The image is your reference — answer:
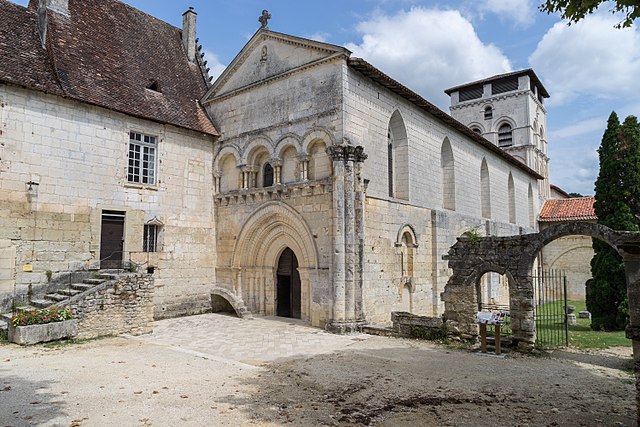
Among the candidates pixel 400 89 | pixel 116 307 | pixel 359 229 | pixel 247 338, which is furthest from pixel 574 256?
pixel 116 307

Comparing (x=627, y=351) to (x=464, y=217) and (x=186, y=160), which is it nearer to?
(x=464, y=217)

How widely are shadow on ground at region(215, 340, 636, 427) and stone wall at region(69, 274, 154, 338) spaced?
4.94m

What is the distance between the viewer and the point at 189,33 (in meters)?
18.0

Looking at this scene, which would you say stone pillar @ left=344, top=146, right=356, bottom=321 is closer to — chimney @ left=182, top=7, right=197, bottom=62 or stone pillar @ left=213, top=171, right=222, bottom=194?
stone pillar @ left=213, top=171, right=222, bottom=194

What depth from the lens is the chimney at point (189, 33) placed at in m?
17.9

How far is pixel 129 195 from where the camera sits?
1345 cm

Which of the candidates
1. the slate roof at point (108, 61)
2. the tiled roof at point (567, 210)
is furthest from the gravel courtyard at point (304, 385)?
the tiled roof at point (567, 210)

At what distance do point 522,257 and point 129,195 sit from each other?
11420mm

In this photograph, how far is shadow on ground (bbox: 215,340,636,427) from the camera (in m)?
5.51

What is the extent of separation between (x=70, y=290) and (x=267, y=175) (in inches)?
275

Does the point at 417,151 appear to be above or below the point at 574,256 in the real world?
above

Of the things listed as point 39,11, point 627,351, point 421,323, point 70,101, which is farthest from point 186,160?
point 627,351

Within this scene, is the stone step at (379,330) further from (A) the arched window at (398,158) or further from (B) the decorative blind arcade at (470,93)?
(B) the decorative blind arcade at (470,93)

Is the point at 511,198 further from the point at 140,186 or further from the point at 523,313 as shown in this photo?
the point at 140,186
